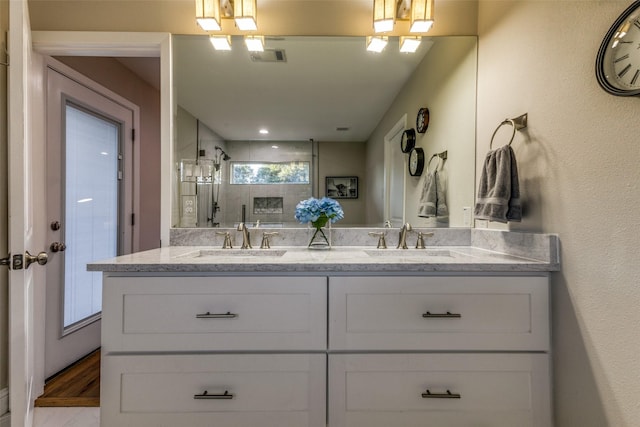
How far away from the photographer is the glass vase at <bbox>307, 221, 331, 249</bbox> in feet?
5.45

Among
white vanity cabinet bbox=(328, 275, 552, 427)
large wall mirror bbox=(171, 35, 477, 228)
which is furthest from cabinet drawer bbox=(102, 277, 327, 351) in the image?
large wall mirror bbox=(171, 35, 477, 228)

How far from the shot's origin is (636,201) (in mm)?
852

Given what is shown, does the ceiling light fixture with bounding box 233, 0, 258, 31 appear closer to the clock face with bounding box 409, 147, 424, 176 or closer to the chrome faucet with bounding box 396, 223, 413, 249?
the clock face with bounding box 409, 147, 424, 176

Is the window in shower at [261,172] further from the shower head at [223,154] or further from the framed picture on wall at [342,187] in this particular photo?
the framed picture on wall at [342,187]

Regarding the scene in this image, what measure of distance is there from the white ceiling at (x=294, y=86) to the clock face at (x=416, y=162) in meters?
0.29

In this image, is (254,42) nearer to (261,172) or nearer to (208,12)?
(208,12)

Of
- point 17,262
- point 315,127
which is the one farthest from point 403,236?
point 17,262

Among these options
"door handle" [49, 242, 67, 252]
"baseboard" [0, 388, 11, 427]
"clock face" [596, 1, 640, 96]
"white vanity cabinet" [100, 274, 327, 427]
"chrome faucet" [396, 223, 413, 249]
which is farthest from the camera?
"door handle" [49, 242, 67, 252]

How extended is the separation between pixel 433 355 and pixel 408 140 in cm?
117

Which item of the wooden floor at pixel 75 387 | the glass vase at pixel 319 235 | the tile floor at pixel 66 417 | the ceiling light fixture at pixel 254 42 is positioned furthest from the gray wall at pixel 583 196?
the wooden floor at pixel 75 387

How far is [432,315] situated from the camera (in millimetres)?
1095

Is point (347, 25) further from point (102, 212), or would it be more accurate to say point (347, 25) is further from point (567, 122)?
point (102, 212)

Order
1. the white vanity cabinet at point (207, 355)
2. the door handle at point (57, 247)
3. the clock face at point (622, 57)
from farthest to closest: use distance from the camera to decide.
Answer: the door handle at point (57, 247) → the white vanity cabinet at point (207, 355) → the clock face at point (622, 57)

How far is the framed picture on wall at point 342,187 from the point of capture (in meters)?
1.78
